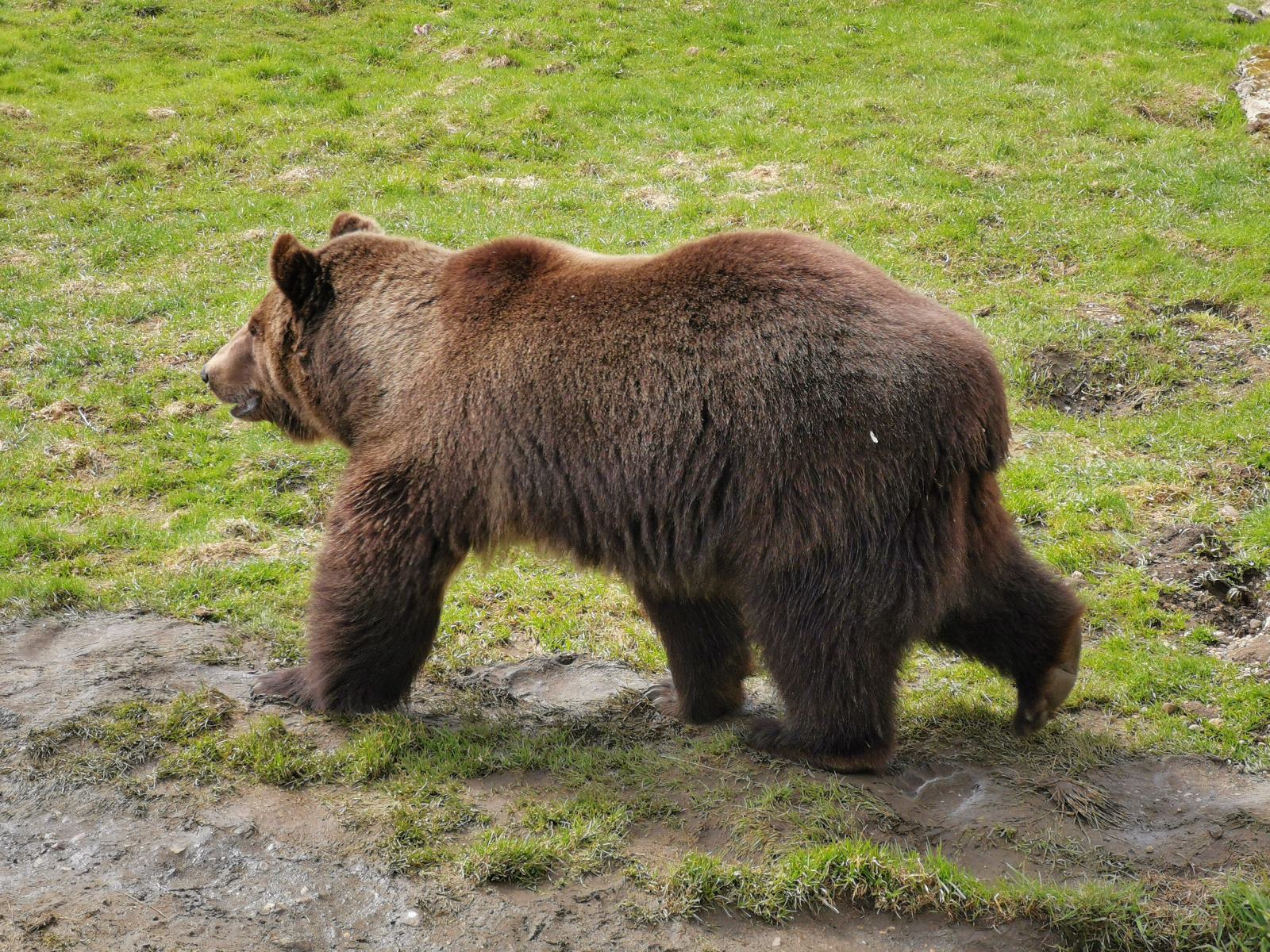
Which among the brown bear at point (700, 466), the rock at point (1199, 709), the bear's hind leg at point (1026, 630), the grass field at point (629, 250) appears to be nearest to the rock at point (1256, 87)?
the grass field at point (629, 250)

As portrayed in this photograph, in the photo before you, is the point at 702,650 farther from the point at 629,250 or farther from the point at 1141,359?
the point at 629,250

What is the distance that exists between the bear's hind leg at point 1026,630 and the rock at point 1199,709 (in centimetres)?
73

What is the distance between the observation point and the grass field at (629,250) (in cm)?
476

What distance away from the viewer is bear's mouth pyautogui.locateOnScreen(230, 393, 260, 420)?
6.10 m

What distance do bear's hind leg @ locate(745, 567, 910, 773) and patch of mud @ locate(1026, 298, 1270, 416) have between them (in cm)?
472

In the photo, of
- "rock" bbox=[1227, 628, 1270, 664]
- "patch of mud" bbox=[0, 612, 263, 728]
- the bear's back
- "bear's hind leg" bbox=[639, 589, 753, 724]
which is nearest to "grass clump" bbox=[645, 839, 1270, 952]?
the bear's back

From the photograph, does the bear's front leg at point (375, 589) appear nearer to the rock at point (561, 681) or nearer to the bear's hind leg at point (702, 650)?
the rock at point (561, 681)

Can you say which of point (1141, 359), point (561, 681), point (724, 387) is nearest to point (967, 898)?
point (724, 387)

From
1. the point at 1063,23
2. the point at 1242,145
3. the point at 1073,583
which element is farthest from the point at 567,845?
the point at 1063,23

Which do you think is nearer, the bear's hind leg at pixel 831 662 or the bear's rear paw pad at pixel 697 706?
the bear's hind leg at pixel 831 662

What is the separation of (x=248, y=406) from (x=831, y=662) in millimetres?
3558

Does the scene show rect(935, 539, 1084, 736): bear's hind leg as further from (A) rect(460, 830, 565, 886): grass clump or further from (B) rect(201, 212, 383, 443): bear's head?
(B) rect(201, 212, 383, 443): bear's head

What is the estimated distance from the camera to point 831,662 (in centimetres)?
437

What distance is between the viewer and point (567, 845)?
4145mm
